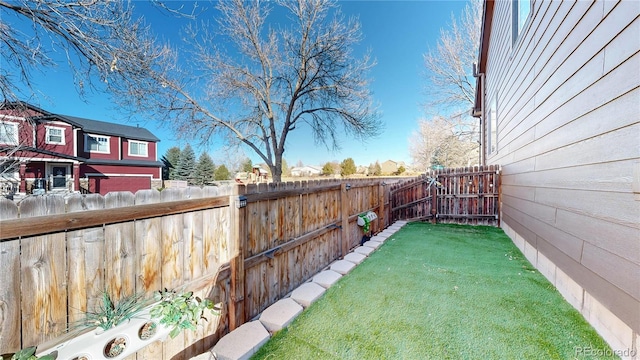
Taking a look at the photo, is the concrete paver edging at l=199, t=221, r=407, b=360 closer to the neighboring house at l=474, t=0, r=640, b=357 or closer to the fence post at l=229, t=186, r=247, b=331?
the fence post at l=229, t=186, r=247, b=331

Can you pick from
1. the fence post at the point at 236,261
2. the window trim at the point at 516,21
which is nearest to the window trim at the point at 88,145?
the fence post at the point at 236,261

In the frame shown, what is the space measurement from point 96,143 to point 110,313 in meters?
23.0

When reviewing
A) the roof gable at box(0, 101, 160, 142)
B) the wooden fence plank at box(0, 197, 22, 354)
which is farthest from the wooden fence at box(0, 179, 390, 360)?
the roof gable at box(0, 101, 160, 142)

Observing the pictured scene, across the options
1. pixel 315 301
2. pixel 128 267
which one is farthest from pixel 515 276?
pixel 128 267

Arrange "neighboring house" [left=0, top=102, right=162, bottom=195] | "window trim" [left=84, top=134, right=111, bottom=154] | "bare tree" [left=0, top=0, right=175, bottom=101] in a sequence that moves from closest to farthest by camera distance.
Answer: "bare tree" [left=0, top=0, right=175, bottom=101]
"neighboring house" [left=0, top=102, right=162, bottom=195]
"window trim" [left=84, top=134, right=111, bottom=154]

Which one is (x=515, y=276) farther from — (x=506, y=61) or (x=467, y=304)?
(x=506, y=61)

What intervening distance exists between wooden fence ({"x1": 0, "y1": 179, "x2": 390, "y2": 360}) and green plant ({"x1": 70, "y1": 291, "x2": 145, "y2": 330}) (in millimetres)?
37

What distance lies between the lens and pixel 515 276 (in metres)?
3.02

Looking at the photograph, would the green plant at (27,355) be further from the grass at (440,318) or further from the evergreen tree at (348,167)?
the evergreen tree at (348,167)

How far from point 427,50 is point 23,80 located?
51.1 feet

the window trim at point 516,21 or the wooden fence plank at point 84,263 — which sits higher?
the window trim at point 516,21

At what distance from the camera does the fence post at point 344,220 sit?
3984 mm

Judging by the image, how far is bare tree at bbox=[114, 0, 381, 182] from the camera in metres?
9.58

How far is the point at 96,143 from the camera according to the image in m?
17.5
